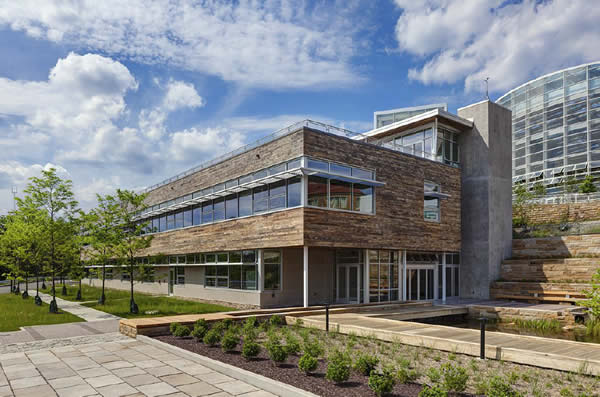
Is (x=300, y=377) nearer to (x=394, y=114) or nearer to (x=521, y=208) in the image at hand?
(x=521, y=208)

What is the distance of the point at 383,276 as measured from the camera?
2330 cm

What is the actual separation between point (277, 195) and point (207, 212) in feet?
25.3

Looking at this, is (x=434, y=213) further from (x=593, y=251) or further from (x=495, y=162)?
(x=593, y=251)

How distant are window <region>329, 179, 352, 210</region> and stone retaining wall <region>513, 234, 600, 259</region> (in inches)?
609

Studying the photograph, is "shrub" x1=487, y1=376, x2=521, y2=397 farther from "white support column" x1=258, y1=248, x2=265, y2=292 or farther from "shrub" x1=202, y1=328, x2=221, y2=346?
"white support column" x1=258, y1=248, x2=265, y2=292

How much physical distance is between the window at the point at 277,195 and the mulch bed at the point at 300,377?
9.65 meters

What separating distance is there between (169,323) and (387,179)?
1329 cm

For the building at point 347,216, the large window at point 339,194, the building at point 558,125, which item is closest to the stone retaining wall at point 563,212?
the building at point 347,216

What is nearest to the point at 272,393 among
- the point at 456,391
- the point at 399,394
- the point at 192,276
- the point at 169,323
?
the point at 399,394

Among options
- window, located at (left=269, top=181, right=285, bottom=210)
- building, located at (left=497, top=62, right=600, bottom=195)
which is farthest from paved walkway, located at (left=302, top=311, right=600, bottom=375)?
building, located at (left=497, top=62, right=600, bottom=195)

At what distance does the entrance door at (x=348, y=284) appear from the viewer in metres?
23.0

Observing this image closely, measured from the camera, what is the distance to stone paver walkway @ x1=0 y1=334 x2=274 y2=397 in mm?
7781

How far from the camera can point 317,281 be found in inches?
925

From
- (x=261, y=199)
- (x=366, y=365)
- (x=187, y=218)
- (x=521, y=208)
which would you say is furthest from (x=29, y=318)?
(x=521, y=208)
